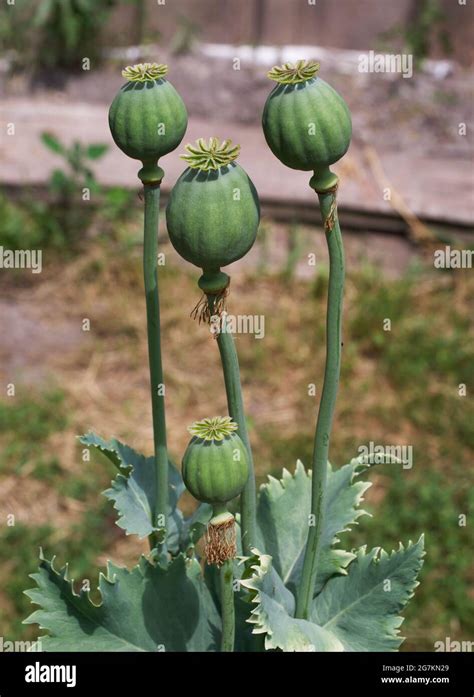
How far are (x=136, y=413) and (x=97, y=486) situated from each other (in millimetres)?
290

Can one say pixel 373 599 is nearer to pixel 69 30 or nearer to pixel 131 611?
pixel 131 611

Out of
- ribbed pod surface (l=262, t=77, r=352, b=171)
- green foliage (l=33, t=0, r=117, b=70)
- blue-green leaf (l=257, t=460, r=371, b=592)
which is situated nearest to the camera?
ribbed pod surface (l=262, t=77, r=352, b=171)

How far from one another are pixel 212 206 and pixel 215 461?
0.22 meters

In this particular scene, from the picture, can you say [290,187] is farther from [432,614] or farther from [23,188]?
[432,614]

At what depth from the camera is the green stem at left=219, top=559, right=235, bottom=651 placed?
3.01ft

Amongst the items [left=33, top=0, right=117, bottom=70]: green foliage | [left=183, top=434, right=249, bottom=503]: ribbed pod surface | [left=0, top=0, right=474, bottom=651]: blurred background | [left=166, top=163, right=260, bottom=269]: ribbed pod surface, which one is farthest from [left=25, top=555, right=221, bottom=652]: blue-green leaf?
[left=33, top=0, right=117, bottom=70]: green foliage

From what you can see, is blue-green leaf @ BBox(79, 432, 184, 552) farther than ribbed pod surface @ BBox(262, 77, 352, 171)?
Yes

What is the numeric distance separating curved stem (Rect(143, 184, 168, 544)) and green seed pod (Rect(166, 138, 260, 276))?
0.09 m

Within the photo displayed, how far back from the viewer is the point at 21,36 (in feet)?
12.7

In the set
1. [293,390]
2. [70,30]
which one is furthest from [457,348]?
[70,30]

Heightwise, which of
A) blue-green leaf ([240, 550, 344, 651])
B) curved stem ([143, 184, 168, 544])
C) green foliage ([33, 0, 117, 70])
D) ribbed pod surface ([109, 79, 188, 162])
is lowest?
blue-green leaf ([240, 550, 344, 651])

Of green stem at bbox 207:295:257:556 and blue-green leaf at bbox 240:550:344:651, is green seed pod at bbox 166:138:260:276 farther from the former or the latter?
blue-green leaf at bbox 240:550:344:651

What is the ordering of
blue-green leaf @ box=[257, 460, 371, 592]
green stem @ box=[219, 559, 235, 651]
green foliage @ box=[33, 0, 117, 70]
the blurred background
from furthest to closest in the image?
green foliage @ box=[33, 0, 117, 70], the blurred background, blue-green leaf @ box=[257, 460, 371, 592], green stem @ box=[219, 559, 235, 651]

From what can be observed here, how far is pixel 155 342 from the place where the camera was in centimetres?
95
